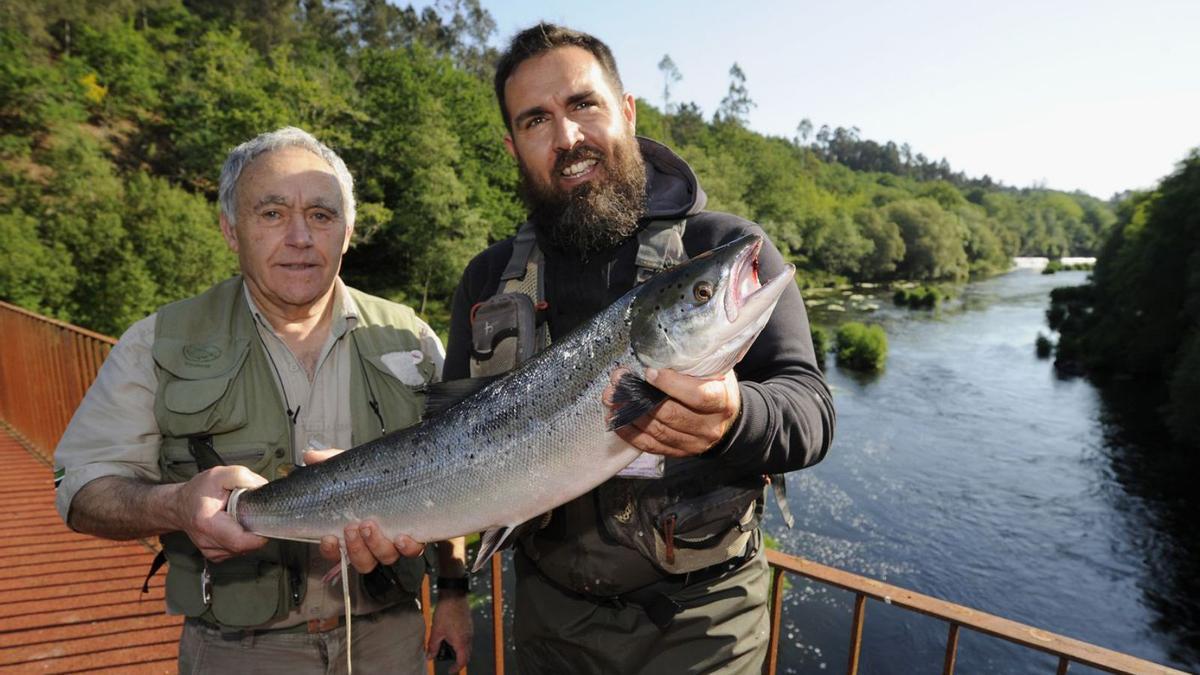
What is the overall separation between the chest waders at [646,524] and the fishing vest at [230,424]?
27.6 inches

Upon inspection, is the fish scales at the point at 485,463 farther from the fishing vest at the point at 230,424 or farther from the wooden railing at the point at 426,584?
the wooden railing at the point at 426,584

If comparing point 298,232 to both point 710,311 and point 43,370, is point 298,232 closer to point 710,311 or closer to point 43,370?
point 710,311

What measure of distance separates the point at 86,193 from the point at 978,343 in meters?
52.9

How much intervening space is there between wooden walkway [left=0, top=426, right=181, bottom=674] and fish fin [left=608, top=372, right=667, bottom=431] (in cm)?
391

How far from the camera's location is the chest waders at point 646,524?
245 cm

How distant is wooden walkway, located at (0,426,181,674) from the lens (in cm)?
419

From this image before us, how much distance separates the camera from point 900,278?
8650 centimetres

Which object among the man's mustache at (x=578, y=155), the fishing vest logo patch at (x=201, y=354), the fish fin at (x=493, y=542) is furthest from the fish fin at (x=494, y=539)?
the man's mustache at (x=578, y=155)

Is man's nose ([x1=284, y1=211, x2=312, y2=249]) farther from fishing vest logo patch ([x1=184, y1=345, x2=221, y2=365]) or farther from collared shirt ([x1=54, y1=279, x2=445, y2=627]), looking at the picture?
fishing vest logo patch ([x1=184, y1=345, x2=221, y2=365])

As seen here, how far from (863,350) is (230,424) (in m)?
39.7

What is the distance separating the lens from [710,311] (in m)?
2.15

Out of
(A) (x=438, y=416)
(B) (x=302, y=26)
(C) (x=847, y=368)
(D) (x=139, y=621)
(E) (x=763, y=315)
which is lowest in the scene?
(C) (x=847, y=368)

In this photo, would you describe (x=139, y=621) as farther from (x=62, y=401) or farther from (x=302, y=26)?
(x=302, y=26)

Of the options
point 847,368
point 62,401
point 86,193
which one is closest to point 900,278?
point 847,368
